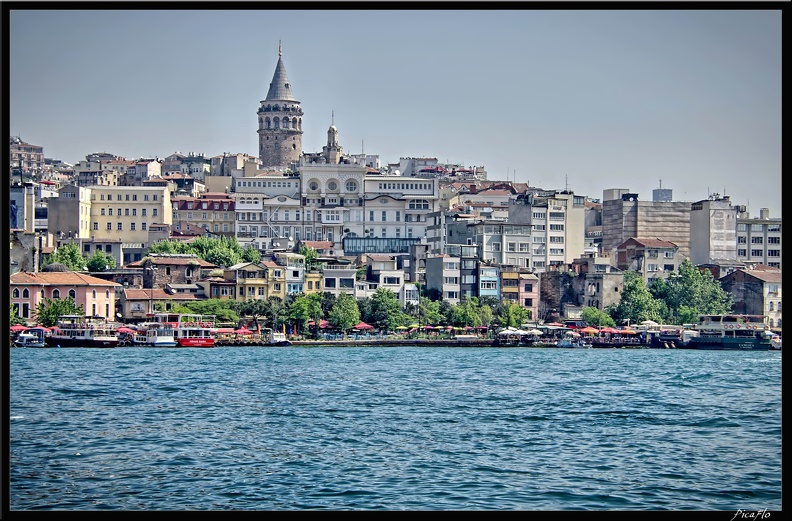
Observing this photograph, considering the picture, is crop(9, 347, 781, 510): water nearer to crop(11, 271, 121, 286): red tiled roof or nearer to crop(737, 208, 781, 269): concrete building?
crop(11, 271, 121, 286): red tiled roof

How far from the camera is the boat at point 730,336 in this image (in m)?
46.0

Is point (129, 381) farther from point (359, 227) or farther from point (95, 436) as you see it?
point (359, 227)

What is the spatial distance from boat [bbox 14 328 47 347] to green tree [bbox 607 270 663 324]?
22.1 metres

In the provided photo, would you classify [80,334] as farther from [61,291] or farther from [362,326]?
[362,326]

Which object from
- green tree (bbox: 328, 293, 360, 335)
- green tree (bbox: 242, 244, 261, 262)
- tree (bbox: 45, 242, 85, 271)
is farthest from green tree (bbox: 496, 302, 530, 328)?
tree (bbox: 45, 242, 85, 271)

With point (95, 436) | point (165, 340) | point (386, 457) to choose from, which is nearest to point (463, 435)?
point (386, 457)

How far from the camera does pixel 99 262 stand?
53.7 meters

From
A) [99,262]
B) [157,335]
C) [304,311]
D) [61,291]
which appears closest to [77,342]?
[157,335]

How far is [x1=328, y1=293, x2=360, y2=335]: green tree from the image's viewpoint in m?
46.5

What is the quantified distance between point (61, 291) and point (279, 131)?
44.1 m

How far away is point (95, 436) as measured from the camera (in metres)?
16.0
